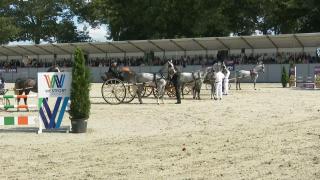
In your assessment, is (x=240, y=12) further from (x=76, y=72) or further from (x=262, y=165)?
(x=262, y=165)

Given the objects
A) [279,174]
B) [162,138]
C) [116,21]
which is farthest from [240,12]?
[279,174]

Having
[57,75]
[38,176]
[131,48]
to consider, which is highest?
[131,48]

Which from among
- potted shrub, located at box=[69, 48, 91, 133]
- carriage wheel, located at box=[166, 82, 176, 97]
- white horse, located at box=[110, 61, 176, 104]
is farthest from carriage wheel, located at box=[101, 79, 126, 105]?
potted shrub, located at box=[69, 48, 91, 133]

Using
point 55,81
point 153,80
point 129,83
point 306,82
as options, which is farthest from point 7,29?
point 55,81

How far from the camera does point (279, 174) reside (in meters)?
8.31

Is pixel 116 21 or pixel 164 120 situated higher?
pixel 116 21

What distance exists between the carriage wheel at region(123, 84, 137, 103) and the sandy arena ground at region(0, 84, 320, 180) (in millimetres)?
5017

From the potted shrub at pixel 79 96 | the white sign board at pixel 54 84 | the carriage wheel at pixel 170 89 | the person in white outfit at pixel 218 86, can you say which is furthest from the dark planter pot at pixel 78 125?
the person in white outfit at pixel 218 86

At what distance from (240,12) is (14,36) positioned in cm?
2855

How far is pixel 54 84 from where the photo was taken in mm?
14492

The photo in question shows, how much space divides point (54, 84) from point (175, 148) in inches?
187

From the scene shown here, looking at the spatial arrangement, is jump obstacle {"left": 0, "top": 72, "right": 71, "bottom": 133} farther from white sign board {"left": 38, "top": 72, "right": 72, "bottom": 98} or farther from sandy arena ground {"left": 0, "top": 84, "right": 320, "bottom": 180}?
sandy arena ground {"left": 0, "top": 84, "right": 320, "bottom": 180}

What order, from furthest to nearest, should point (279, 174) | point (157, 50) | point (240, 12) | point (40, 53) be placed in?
point (240, 12), point (40, 53), point (157, 50), point (279, 174)

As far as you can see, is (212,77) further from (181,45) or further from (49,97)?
(181,45)
